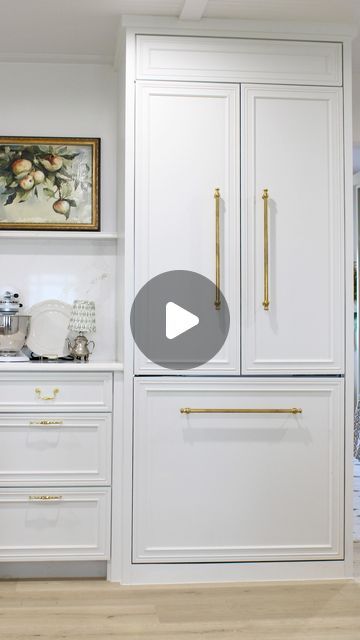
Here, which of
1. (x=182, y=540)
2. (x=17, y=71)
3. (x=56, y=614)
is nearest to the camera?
(x=56, y=614)

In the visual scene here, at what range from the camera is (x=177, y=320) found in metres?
3.34

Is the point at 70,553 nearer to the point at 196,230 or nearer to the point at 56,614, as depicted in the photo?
the point at 56,614

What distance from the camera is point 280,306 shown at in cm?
339

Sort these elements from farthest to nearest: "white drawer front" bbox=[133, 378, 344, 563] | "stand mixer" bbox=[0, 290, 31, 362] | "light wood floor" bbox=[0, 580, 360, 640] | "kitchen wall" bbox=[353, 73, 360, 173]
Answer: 1. "kitchen wall" bbox=[353, 73, 360, 173]
2. "stand mixer" bbox=[0, 290, 31, 362]
3. "white drawer front" bbox=[133, 378, 344, 563]
4. "light wood floor" bbox=[0, 580, 360, 640]

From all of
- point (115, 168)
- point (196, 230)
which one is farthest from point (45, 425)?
point (115, 168)

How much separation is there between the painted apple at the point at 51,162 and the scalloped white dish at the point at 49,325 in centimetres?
70

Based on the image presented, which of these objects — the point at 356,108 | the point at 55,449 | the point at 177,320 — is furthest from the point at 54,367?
the point at 356,108

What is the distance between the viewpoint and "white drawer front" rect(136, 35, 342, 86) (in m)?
3.33

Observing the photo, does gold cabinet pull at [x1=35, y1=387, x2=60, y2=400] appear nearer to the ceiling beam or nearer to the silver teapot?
the silver teapot

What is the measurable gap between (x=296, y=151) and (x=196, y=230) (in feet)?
1.93

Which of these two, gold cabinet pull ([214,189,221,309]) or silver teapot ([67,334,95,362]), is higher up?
gold cabinet pull ([214,189,221,309])

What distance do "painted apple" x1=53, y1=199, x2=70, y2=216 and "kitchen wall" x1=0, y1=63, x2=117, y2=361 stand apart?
0.48 feet

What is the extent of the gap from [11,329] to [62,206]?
2.32ft
